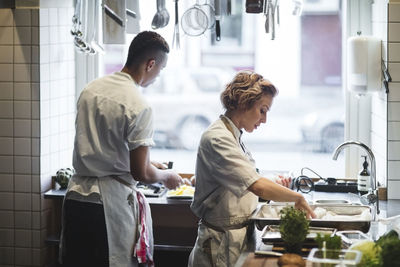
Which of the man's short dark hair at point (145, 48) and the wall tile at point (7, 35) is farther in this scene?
the wall tile at point (7, 35)

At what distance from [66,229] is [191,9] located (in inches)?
56.2

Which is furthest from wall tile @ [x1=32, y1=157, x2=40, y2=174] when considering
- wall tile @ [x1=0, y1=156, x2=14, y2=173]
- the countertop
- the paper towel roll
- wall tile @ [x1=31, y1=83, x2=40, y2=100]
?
the paper towel roll

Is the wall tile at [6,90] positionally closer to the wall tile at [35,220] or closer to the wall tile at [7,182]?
the wall tile at [7,182]

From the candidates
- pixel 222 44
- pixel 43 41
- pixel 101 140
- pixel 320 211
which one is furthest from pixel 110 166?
pixel 222 44

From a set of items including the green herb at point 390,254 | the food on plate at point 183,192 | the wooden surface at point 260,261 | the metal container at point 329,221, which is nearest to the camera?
the green herb at point 390,254

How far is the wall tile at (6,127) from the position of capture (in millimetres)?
4914

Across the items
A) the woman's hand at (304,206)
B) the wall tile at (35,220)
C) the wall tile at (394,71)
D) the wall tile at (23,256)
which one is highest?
the wall tile at (394,71)

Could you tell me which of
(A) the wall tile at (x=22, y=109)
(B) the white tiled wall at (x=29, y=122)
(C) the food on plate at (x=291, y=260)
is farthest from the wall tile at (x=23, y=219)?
(C) the food on plate at (x=291, y=260)

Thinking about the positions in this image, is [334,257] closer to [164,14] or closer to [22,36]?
[164,14]

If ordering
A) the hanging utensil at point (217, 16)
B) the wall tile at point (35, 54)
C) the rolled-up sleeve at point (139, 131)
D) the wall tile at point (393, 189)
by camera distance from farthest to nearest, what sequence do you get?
the wall tile at point (35, 54), the wall tile at point (393, 189), the hanging utensil at point (217, 16), the rolled-up sleeve at point (139, 131)

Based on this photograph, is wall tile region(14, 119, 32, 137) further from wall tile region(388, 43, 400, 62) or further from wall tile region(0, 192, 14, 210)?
wall tile region(388, 43, 400, 62)

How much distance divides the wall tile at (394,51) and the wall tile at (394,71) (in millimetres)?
30

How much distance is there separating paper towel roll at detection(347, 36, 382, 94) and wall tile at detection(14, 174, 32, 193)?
2.16 metres

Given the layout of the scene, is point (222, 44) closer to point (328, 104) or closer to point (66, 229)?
point (328, 104)
